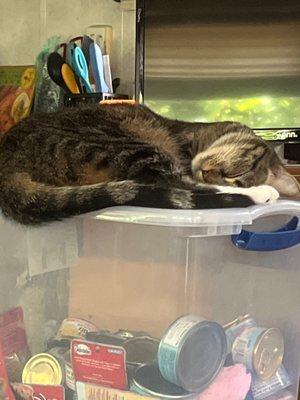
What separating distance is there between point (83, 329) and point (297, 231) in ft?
1.12

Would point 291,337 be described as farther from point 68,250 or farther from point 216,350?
point 68,250

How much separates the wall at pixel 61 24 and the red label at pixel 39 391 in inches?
43.4

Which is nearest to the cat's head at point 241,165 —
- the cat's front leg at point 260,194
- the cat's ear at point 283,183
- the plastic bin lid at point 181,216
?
the cat's ear at point 283,183

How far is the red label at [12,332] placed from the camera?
0.94 meters

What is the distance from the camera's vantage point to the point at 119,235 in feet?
2.78

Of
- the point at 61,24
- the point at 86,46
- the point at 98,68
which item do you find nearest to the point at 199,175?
the point at 98,68

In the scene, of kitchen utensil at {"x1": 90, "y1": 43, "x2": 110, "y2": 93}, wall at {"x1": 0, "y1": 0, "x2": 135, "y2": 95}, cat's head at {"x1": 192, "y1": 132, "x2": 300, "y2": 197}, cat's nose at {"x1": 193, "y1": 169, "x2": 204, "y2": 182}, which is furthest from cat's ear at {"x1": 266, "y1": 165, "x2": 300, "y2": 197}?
wall at {"x1": 0, "y1": 0, "x2": 135, "y2": 95}

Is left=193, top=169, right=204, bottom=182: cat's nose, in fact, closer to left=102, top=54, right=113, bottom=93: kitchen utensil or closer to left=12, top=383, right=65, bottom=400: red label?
left=12, top=383, right=65, bottom=400: red label

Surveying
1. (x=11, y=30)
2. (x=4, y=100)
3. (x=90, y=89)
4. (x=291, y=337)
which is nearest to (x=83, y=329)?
(x=291, y=337)

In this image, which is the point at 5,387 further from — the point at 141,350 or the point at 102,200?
the point at 102,200

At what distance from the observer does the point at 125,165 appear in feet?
3.20

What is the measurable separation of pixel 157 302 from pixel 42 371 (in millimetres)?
217

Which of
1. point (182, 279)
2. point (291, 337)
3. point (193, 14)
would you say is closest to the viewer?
point (182, 279)

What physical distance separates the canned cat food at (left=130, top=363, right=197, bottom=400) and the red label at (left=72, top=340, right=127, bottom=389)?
2 centimetres
